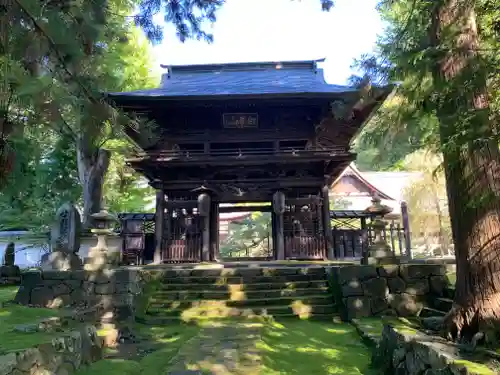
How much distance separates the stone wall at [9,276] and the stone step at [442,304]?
32.0 ft

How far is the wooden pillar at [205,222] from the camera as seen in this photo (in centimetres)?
1079

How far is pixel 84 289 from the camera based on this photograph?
707cm

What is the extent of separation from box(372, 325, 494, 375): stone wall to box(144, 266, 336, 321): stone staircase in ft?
8.28

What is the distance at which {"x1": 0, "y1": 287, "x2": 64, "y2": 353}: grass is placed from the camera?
3.81m

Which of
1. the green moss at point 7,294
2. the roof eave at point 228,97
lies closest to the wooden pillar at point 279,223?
the roof eave at point 228,97

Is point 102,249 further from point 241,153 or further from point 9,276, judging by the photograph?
point 241,153

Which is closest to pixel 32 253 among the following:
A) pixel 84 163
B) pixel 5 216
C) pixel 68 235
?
pixel 5 216

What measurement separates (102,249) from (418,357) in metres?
6.01

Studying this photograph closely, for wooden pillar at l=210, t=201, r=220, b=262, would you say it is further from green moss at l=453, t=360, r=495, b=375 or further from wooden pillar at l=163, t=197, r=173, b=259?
green moss at l=453, t=360, r=495, b=375

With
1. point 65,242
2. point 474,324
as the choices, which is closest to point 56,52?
point 474,324

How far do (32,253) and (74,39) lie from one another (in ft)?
73.7

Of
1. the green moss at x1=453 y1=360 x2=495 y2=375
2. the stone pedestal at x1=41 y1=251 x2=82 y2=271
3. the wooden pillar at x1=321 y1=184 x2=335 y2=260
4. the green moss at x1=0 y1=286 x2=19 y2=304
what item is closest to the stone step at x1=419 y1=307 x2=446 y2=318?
the green moss at x1=453 y1=360 x2=495 y2=375

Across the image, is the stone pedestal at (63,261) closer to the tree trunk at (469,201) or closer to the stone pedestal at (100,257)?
the stone pedestal at (100,257)

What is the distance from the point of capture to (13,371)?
2982 millimetres
